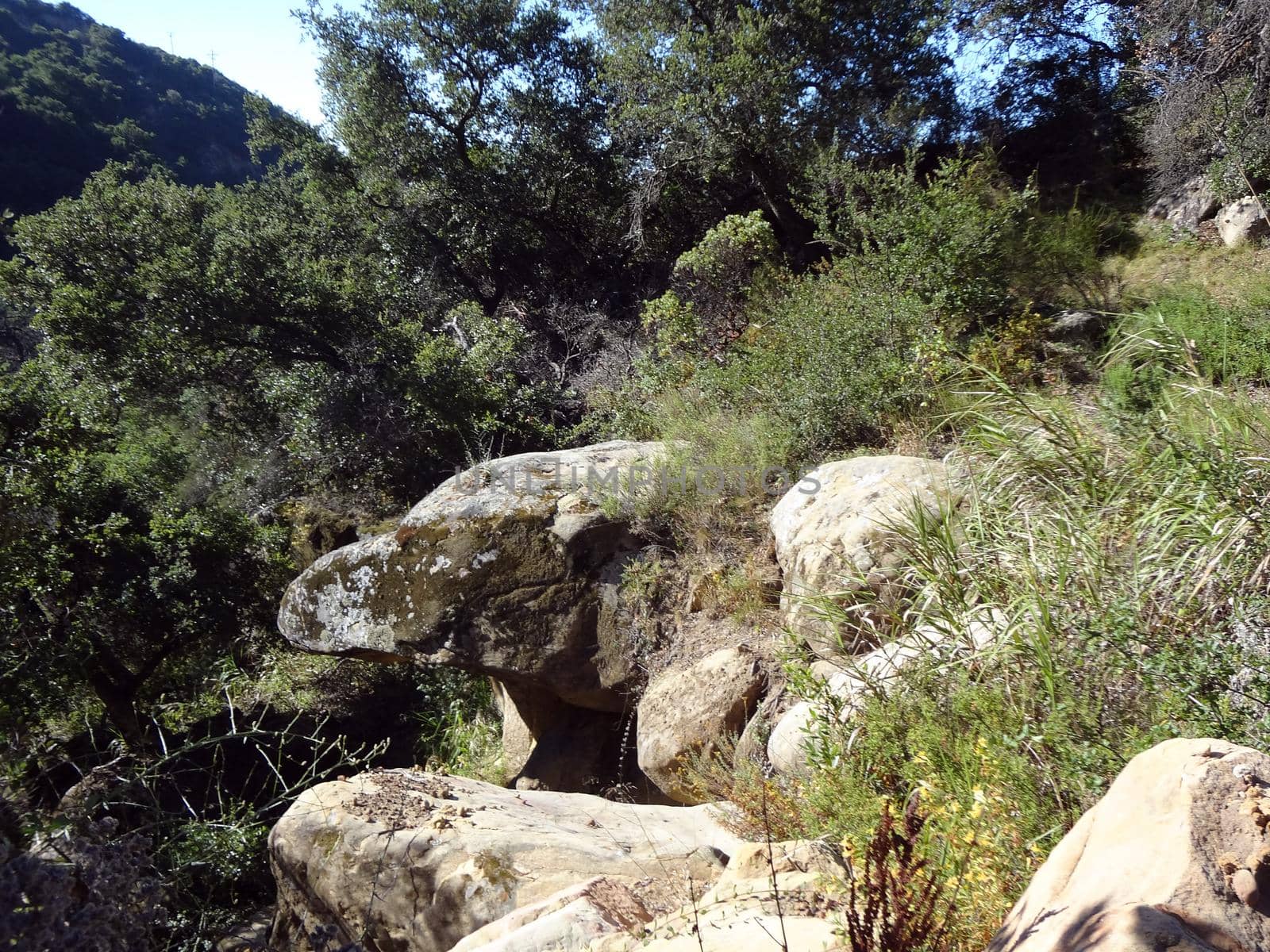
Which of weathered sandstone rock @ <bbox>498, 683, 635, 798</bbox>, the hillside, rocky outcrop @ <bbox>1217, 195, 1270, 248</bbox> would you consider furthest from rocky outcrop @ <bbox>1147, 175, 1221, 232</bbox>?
the hillside

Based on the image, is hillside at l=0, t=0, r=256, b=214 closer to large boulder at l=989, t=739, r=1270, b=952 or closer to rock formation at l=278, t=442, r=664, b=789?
rock formation at l=278, t=442, r=664, b=789

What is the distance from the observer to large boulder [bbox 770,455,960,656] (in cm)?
391

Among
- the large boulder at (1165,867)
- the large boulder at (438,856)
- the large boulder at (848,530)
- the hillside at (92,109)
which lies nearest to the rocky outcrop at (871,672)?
the large boulder at (848,530)

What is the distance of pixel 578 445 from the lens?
28.1ft

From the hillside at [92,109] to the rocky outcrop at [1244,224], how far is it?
73.4 ft

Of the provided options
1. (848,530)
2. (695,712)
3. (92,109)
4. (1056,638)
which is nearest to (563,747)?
(695,712)

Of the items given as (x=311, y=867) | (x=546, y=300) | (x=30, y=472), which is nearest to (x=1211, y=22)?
(x=546, y=300)

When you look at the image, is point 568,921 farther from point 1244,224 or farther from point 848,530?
point 1244,224

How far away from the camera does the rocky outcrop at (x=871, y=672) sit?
306cm

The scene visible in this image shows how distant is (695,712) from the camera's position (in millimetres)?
4430

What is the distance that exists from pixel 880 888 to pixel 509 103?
39.5ft

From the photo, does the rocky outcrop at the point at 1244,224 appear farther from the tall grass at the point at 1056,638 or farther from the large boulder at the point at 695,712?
the large boulder at the point at 695,712

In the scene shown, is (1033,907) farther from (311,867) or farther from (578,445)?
(578,445)

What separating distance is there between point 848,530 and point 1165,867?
8.72ft
